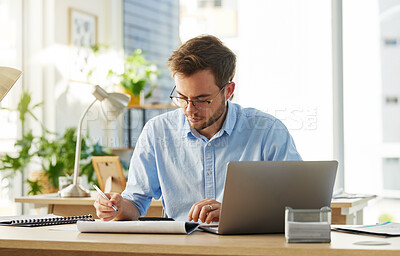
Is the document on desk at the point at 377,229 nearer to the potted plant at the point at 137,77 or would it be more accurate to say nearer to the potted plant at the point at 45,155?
the potted plant at the point at 45,155

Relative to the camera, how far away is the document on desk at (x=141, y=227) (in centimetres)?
170

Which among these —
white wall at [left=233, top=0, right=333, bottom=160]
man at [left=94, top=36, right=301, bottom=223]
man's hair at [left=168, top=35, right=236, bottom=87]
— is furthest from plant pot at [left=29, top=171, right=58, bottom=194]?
man's hair at [left=168, top=35, right=236, bottom=87]

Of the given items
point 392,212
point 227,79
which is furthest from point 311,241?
point 392,212

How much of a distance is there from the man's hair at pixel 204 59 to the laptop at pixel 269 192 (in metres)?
0.68

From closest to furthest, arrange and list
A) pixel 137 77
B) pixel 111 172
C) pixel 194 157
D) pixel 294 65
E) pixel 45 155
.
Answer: pixel 194 157, pixel 111 172, pixel 45 155, pixel 294 65, pixel 137 77

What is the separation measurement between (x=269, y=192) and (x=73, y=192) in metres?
2.21

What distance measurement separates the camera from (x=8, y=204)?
5.20 meters

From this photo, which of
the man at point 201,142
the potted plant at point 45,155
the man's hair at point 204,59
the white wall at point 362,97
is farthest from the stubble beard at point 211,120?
the white wall at point 362,97

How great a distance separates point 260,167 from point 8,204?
4040 mm

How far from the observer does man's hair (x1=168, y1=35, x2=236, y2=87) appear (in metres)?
2.20

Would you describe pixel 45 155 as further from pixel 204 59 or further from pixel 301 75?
pixel 204 59

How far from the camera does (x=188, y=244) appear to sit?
1.49 metres

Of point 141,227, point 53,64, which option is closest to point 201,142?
point 141,227

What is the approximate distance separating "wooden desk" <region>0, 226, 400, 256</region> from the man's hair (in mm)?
695
